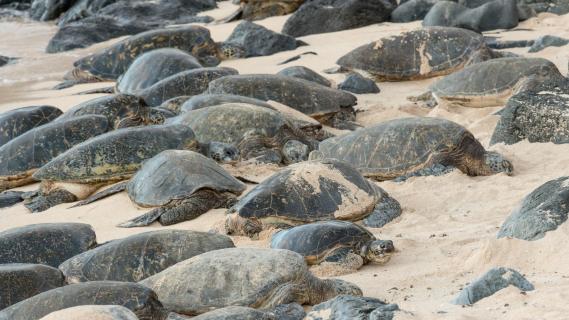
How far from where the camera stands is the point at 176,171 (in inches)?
278

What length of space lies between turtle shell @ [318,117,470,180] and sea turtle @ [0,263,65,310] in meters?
2.71

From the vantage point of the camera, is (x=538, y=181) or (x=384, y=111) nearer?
(x=538, y=181)

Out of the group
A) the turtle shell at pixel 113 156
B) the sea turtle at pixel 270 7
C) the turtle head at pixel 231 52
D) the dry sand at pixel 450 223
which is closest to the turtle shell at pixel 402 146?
the dry sand at pixel 450 223

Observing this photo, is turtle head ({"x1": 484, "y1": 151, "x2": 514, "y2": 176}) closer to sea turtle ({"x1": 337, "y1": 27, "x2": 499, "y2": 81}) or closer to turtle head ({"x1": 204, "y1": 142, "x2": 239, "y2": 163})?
turtle head ({"x1": 204, "y1": 142, "x2": 239, "y2": 163})

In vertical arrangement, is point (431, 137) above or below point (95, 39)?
above

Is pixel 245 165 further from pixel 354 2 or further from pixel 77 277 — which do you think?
pixel 354 2

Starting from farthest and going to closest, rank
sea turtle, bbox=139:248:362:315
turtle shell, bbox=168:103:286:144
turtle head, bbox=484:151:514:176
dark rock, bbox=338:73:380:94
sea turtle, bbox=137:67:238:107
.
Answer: sea turtle, bbox=137:67:238:107 → dark rock, bbox=338:73:380:94 → turtle shell, bbox=168:103:286:144 → turtle head, bbox=484:151:514:176 → sea turtle, bbox=139:248:362:315

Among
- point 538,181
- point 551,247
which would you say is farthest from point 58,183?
point 551,247

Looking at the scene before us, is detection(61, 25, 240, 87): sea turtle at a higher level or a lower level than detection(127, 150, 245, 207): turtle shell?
lower

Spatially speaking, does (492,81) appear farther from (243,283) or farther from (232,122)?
(243,283)

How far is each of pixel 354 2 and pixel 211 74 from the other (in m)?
3.95

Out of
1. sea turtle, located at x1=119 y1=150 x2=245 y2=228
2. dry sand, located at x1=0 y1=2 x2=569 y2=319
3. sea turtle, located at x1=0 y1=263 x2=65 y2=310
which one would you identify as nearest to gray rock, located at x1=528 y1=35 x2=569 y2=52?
dry sand, located at x1=0 y1=2 x2=569 y2=319

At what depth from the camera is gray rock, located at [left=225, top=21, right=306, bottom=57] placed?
13.0 meters

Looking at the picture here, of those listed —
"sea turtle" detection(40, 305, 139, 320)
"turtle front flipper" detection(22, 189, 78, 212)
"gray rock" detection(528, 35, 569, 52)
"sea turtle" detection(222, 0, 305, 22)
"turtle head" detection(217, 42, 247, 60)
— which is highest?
"sea turtle" detection(40, 305, 139, 320)
